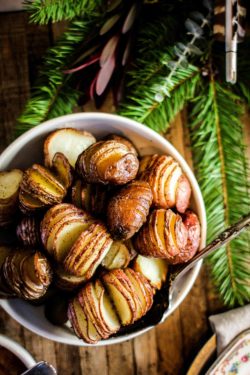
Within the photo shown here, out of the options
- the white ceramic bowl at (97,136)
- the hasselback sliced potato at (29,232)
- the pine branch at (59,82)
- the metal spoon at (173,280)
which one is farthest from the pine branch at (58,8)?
the metal spoon at (173,280)

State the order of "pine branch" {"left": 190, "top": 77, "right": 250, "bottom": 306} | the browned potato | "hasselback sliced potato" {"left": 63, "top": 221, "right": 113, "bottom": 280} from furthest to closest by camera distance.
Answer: "pine branch" {"left": 190, "top": 77, "right": 250, "bottom": 306}, the browned potato, "hasselback sliced potato" {"left": 63, "top": 221, "right": 113, "bottom": 280}

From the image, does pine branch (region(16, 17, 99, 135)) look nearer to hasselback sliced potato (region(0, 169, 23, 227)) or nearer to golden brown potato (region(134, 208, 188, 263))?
hasselback sliced potato (region(0, 169, 23, 227))

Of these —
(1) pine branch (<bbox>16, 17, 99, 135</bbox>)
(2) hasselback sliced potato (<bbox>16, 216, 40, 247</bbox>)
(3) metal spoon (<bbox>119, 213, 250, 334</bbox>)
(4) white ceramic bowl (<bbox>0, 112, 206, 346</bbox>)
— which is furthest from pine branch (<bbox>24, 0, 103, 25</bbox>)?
(3) metal spoon (<bbox>119, 213, 250, 334</bbox>)

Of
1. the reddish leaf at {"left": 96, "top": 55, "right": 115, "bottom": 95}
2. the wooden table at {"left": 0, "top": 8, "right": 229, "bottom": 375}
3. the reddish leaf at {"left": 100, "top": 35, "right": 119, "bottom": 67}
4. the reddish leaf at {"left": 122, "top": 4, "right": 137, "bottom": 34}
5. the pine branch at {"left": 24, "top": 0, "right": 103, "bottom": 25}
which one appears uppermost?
the pine branch at {"left": 24, "top": 0, "right": 103, "bottom": 25}

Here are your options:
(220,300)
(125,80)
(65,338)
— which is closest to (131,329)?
(65,338)

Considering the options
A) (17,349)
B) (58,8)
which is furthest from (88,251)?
(58,8)

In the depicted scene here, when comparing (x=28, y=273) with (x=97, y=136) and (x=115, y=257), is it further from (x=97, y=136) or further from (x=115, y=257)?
(x=97, y=136)

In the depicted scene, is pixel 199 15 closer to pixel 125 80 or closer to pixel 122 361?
pixel 125 80
